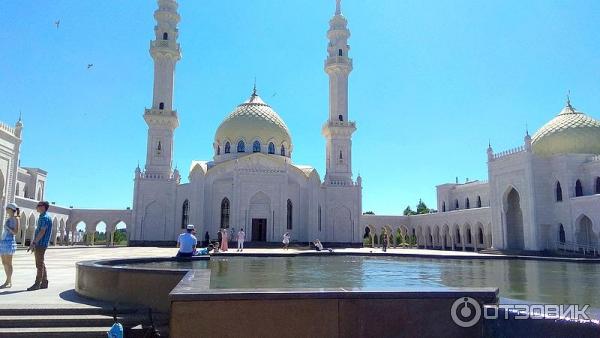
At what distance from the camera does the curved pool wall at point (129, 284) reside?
5430 millimetres

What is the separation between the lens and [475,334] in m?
3.85

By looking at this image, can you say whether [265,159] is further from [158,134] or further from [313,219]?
[158,134]

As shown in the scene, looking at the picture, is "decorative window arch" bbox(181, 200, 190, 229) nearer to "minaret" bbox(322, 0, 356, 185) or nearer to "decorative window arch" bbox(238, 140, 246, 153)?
"decorative window arch" bbox(238, 140, 246, 153)

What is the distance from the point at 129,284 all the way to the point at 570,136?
98.5ft

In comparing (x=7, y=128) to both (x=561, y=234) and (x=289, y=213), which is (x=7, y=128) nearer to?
(x=289, y=213)

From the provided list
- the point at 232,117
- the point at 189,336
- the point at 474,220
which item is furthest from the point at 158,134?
the point at 189,336

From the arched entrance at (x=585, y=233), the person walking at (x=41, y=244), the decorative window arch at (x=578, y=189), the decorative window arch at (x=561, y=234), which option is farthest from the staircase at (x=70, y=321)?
the decorative window arch at (x=578, y=189)

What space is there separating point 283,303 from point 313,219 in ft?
102

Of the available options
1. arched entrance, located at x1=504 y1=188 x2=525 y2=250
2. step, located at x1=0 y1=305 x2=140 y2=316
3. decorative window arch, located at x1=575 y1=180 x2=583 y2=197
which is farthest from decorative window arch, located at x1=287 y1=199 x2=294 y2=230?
step, located at x1=0 y1=305 x2=140 y2=316

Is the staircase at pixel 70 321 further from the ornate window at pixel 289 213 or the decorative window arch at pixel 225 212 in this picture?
the ornate window at pixel 289 213

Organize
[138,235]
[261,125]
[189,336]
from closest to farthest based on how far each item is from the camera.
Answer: [189,336] → [138,235] → [261,125]

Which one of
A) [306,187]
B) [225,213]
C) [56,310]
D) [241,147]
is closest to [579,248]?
[306,187]

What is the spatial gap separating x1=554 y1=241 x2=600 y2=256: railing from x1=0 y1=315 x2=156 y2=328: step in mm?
25798

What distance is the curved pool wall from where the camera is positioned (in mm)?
5430
